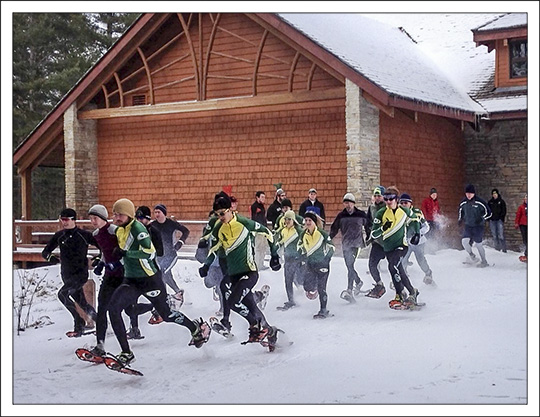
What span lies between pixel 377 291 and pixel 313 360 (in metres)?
1.66

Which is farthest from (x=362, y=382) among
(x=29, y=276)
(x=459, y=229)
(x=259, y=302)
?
(x=29, y=276)

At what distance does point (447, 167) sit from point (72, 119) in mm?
5323

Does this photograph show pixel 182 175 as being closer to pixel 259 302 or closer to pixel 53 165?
pixel 53 165

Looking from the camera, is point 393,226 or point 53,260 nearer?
point 53,260

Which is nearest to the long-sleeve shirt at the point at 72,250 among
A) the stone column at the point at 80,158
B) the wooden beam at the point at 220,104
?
the stone column at the point at 80,158

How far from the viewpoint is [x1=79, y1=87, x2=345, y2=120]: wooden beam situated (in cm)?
1199

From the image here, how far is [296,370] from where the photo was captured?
26.5 feet

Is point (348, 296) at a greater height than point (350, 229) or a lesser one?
lesser

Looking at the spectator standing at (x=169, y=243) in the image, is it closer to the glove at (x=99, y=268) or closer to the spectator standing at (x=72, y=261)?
the spectator standing at (x=72, y=261)

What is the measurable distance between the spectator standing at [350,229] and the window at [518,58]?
2.70 metres

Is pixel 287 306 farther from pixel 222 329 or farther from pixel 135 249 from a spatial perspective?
pixel 135 249

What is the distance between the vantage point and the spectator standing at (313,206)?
1055 cm

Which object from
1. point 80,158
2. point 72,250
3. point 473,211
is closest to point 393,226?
point 473,211

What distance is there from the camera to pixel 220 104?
40.4 ft
